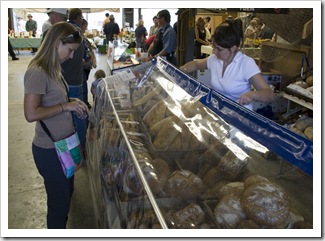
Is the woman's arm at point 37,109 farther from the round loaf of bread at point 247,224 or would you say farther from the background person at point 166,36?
the background person at point 166,36

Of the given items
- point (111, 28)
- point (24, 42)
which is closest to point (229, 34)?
point (111, 28)

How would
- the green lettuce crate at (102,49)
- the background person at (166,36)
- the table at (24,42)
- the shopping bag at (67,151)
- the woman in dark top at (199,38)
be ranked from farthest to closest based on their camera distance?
the green lettuce crate at (102,49)
the table at (24,42)
the woman in dark top at (199,38)
the background person at (166,36)
the shopping bag at (67,151)

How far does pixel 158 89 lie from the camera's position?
7.84 ft

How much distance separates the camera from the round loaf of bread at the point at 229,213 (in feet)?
3.80

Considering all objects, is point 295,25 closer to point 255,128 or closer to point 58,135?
point 255,128

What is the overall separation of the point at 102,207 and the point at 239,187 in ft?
3.44

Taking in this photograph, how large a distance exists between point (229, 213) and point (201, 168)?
1.14 feet

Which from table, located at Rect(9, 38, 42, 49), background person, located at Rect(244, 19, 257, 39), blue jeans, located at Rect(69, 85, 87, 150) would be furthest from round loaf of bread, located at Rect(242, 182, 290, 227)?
table, located at Rect(9, 38, 42, 49)

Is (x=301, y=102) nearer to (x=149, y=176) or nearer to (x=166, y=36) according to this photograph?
(x=149, y=176)

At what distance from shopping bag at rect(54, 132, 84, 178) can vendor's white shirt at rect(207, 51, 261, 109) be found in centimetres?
108

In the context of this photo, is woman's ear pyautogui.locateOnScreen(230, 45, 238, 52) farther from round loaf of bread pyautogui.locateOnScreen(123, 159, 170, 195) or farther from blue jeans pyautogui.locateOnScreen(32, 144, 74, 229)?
blue jeans pyautogui.locateOnScreen(32, 144, 74, 229)

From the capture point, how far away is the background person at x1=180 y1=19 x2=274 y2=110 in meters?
2.10

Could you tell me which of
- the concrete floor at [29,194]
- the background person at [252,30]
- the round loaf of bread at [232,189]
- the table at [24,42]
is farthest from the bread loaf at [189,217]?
the table at [24,42]

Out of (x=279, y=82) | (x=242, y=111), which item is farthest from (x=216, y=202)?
(x=279, y=82)
